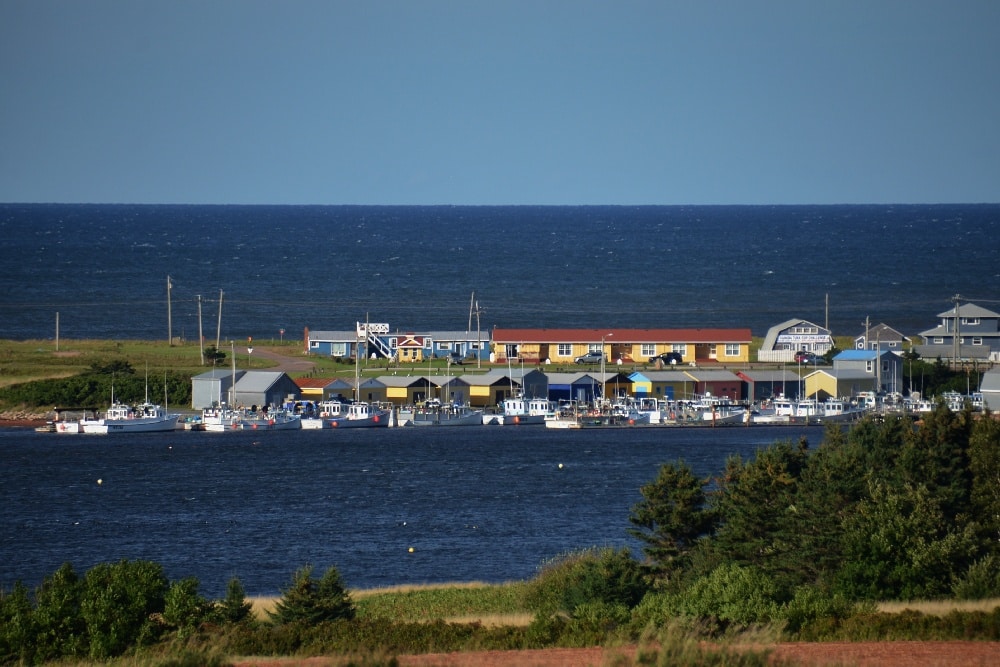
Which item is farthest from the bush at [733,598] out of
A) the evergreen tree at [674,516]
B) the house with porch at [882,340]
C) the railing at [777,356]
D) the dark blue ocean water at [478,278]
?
the dark blue ocean water at [478,278]

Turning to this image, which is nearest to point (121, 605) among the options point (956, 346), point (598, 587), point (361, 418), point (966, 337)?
point (598, 587)

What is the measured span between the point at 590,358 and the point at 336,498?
71.4 ft

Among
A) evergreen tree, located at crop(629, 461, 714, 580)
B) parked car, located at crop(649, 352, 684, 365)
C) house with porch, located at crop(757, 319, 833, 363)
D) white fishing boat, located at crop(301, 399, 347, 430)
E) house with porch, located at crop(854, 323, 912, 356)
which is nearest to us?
evergreen tree, located at crop(629, 461, 714, 580)

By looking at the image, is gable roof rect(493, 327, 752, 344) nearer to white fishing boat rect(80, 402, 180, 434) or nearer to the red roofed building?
the red roofed building

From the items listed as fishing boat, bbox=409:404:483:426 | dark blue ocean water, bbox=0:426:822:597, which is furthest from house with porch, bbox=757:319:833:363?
fishing boat, bbox=409:404:483:426

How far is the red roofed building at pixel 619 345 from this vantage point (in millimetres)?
57000

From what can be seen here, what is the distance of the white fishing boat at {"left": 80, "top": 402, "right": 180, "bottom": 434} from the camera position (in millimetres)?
47062

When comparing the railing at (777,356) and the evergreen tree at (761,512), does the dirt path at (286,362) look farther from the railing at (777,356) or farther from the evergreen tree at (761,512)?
the evergreen tree at (761,512)

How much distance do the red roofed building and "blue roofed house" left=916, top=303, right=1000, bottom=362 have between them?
7544 millimetres

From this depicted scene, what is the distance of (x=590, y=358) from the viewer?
56.8m

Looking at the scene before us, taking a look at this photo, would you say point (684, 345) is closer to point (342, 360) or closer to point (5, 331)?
point (342, 360)

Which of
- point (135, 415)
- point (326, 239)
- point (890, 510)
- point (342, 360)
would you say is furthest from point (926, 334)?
point (326, 239)

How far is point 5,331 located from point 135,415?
24.4 metres

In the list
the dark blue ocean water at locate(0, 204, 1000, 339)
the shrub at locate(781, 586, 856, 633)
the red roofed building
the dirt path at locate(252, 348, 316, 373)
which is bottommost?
the shrub at locate(781, 586, 856, 633)
